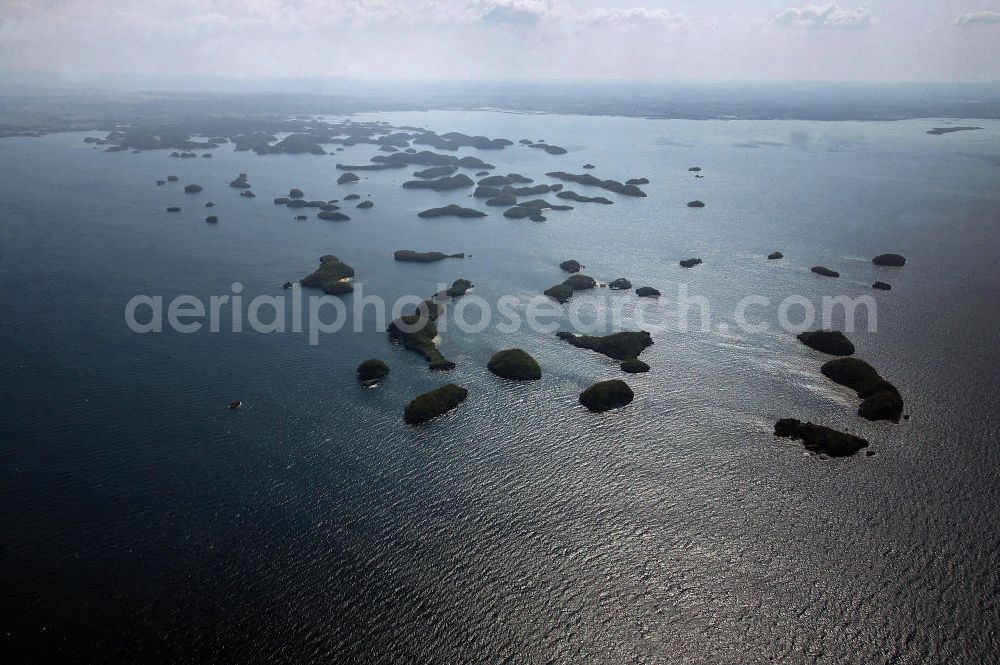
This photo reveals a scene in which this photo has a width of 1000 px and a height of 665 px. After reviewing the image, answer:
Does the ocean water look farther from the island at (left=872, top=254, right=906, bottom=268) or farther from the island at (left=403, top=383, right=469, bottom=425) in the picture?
the island at (left=872, top=254, right=906, bottom=268)

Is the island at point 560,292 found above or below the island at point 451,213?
below

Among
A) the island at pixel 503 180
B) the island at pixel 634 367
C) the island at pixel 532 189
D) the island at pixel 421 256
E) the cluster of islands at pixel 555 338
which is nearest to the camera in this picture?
the cluster of islands at pixel 555 338

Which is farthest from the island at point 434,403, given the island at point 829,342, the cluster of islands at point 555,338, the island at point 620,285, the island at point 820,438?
the island at point 829,342

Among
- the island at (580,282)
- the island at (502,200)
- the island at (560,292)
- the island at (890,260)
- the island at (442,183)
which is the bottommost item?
the island at (560,292)

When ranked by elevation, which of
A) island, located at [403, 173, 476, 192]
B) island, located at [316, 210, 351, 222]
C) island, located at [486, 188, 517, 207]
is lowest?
island, located at [316, 210, 351, 222]

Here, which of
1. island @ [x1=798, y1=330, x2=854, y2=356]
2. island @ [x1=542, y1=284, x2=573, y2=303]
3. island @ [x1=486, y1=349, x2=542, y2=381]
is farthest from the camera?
island @ [x1=542, y1=284, x2=573, y2=303]

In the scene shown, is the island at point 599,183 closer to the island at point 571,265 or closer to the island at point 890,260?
the island at point 571,265

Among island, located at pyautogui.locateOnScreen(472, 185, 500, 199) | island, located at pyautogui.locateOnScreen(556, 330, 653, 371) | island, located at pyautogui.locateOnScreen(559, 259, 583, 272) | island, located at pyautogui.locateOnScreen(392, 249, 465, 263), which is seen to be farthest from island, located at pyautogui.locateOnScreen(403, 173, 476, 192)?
island, located at pyautogui.locateOnScreen(556, 330, 653, 371)

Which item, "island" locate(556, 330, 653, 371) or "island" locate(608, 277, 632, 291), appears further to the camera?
"island" locate(608, 277, 632, 291)

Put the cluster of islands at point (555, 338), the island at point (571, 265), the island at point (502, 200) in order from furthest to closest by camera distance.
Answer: the island at point (502, 200) < the island at point (571, 265) < the cluster of islands at point (555, 338)
